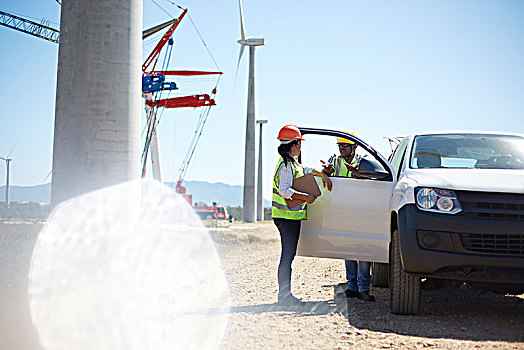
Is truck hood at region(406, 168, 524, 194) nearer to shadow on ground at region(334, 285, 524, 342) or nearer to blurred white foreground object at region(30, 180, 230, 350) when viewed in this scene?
shadow on ground at region(334, 285, 524, 342)

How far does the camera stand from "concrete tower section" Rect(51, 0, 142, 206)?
10.5m

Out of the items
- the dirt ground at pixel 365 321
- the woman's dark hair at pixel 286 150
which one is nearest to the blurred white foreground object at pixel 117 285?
the dirt ground at pixel 365 321

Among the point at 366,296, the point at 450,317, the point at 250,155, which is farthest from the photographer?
the point at 250,155

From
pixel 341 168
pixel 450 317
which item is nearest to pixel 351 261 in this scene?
pixel 341 168

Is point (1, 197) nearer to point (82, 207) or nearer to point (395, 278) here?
point (82, 207)

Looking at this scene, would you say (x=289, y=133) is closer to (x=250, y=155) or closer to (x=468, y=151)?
(x=468, y=151)

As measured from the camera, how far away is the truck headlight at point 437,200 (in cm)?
528

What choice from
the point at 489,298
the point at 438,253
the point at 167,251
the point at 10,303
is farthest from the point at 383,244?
the point at 167,251

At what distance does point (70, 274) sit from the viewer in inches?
372

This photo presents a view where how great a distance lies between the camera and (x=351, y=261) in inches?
280

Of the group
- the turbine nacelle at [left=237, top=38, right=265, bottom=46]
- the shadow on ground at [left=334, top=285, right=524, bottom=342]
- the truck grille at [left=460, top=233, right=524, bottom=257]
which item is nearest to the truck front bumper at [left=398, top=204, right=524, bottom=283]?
the truck grille at [left=460, top=233, right=524, bottom=257]

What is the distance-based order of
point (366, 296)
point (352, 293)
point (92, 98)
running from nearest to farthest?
point (366, 296), point (352, 293), point (92, 98)

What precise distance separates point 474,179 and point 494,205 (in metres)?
0.35

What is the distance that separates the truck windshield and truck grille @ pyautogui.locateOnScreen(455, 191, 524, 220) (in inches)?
42.2
